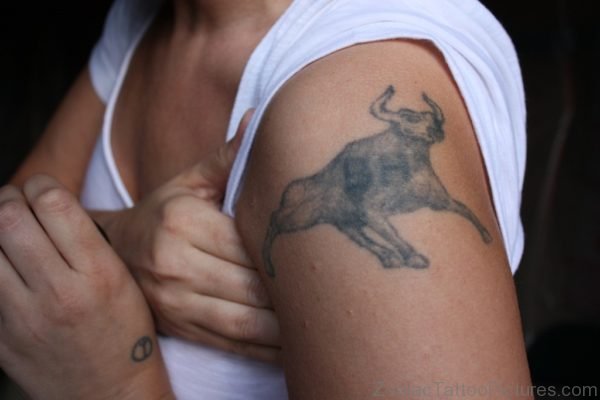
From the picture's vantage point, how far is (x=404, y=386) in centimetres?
59

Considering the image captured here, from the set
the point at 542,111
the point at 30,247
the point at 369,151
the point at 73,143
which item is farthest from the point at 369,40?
A: the point at 542,111

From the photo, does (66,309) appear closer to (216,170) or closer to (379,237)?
(216,170)

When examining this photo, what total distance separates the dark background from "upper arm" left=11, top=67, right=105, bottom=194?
1.04 meters

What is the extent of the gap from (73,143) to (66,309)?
0.56 m

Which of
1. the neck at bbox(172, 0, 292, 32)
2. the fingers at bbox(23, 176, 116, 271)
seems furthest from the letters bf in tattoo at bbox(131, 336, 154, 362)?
the neck at bbox(172, 0, 292, 32)

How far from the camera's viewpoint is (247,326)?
2.60 ft

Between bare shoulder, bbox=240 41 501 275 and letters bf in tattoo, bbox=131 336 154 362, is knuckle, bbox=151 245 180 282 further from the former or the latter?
bare shoulder, bbox=240 41 501 275

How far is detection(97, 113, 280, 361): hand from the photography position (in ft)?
2.59

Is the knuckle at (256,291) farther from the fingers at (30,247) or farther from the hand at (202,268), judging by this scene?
the fingers at (30,247)

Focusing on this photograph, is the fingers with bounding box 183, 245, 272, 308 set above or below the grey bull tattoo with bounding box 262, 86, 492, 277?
below

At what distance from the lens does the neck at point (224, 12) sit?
88 cm

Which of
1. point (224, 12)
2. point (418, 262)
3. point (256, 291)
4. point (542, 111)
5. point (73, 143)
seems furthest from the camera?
point (542, 111)

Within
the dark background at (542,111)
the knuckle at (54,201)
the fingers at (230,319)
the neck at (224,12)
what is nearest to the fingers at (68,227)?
the knuckle at (54,201)

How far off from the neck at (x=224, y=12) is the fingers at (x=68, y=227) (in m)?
0.33
